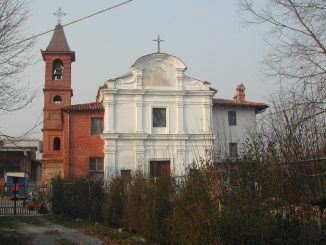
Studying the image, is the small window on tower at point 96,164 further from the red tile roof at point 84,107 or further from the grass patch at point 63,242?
the grass patch at point 63,242

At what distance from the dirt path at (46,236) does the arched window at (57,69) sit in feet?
95.1

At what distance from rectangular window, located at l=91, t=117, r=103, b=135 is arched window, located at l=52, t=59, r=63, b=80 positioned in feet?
35.3

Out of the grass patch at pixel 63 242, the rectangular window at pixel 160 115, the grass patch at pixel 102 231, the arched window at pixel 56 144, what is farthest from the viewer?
the arched window at pixel 56 144

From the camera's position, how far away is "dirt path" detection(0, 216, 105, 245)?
1416cm

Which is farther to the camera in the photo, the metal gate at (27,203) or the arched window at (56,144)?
the arched window at (56,144)

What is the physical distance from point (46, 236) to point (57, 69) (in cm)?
3374

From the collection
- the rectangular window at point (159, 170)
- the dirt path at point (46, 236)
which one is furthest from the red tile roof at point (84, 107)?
the rectangular window at point (159, 170)

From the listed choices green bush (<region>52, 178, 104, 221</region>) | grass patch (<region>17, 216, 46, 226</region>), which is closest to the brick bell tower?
green bush (<region>52, 178, 104, 221</region>)

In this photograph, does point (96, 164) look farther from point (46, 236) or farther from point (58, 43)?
point (46, 236)

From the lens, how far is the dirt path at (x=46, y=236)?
14.2 meters

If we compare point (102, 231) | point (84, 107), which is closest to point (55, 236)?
point (102, 231)

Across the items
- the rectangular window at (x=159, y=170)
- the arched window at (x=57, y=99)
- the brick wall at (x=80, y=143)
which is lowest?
the rectangular window at (x=159, y=170)

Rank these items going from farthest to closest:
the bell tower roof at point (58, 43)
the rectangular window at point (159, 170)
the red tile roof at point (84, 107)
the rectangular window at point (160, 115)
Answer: the bell tower roof at point (58, 43) → the red tile roof at point (84, 107) → the rectangular window at point (160, 115) → the rectangular window at point (159, 170)

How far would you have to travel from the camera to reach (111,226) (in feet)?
64.1
